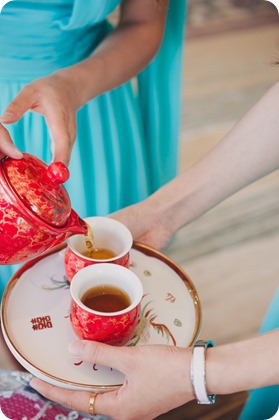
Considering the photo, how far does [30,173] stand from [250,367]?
415 millimetres

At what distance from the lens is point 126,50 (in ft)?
4.29

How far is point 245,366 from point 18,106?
0.57m

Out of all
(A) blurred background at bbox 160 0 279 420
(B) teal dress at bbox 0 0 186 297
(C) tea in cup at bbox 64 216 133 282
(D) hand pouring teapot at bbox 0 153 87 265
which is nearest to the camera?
(D) hand pouring teapot at bbox 0 153 87 265

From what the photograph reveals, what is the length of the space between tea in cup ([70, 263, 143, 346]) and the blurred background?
0.74 feet

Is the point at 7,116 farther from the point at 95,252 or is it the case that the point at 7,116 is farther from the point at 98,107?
the point at 98,107

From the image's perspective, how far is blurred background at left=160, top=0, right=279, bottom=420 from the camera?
1879mm

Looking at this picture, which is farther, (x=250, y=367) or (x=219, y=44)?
(x=219, y=44)

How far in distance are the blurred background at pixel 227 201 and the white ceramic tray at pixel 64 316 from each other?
0.16 meters

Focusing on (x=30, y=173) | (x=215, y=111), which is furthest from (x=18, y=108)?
(x=215, y=111)

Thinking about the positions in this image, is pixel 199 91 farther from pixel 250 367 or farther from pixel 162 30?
pixel 250 367

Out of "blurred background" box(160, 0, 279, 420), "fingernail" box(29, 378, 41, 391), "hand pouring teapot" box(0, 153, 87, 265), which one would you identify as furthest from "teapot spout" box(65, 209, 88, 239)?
"blurred background" box(160, 0, 279, 420)

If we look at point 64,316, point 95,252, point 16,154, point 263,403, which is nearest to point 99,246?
point 95,252

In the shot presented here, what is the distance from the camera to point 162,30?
1.37m

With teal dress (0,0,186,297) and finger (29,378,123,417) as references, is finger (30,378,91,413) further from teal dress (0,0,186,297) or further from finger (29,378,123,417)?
teal dress (0,0,186,297)
